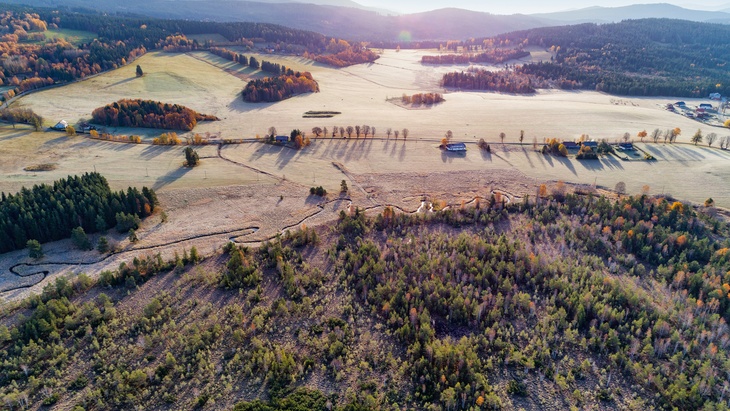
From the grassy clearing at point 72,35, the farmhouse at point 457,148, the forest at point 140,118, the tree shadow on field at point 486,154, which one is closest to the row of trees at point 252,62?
the grassy clearing at point 72,35

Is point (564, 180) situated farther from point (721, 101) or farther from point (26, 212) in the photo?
point (721, 101)

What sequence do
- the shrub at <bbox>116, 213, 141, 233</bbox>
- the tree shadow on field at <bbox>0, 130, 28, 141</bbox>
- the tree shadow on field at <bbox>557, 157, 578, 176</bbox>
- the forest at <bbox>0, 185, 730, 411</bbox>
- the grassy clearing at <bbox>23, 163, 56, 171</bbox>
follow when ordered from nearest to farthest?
the forest at <bbox>0, 185, 730, 411</bbox> < the shrub at <bbox>116, 213, 141, 233</bbox> < the grassy clearing at <bbox>23, 163, 56, 171</bbox> < the tree shadow on field at <bbox>557, 157, 578, 176</bbox> < the tree shadow on field at <bbox>0, 130, 28, 141</bbox>

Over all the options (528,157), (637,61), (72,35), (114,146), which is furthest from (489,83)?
(72,35)

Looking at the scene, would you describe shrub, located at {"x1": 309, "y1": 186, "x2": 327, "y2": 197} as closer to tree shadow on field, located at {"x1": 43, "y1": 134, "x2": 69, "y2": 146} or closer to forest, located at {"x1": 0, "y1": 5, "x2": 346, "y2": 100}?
tree shadow on field, located at {"x1": 43, "y1": 134, "x2": 69, "y2": 146}

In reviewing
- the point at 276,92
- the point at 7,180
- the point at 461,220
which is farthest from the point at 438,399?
the point at 276,92

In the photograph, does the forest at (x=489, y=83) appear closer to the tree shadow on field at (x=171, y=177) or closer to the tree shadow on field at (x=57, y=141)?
the tree shadow on field at (x=171, y=177)

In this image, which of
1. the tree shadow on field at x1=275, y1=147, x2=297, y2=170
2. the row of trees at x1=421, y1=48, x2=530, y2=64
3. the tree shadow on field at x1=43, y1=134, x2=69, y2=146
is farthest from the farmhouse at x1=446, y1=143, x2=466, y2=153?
the row of trees at x1=421, y1=48, x2=530, y2=64
